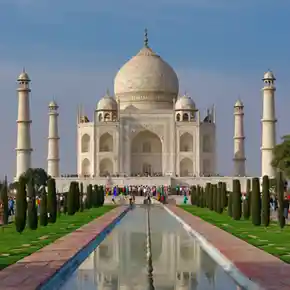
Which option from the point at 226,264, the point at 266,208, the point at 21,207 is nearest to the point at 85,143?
the point at 266,208

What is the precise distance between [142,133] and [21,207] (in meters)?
29.6

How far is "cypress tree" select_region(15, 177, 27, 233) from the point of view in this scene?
12.9 m

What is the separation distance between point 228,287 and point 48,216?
410 inches

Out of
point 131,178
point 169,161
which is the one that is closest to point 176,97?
point 169,161

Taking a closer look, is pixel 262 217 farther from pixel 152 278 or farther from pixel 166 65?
pixel 166 65

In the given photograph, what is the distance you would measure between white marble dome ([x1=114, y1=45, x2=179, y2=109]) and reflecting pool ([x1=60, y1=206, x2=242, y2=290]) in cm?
3208

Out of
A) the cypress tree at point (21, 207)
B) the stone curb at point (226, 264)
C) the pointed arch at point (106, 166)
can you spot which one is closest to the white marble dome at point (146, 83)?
the pointed arch at point (106, 166)

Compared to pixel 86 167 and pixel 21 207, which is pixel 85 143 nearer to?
pixel 86 167

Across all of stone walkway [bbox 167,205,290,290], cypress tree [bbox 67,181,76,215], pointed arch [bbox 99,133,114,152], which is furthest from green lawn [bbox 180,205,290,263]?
pointed arch [bbox 99,133,114,152]

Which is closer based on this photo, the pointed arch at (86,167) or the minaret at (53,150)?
the pointed arch at (86,167)

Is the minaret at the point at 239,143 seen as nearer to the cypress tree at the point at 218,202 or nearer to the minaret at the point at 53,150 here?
the minaret at the point at 53,150

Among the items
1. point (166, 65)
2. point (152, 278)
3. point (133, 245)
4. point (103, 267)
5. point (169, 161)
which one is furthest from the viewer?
point (166, 65)

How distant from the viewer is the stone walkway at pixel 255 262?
6.23 m

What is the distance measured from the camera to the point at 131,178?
37812 millimetres
